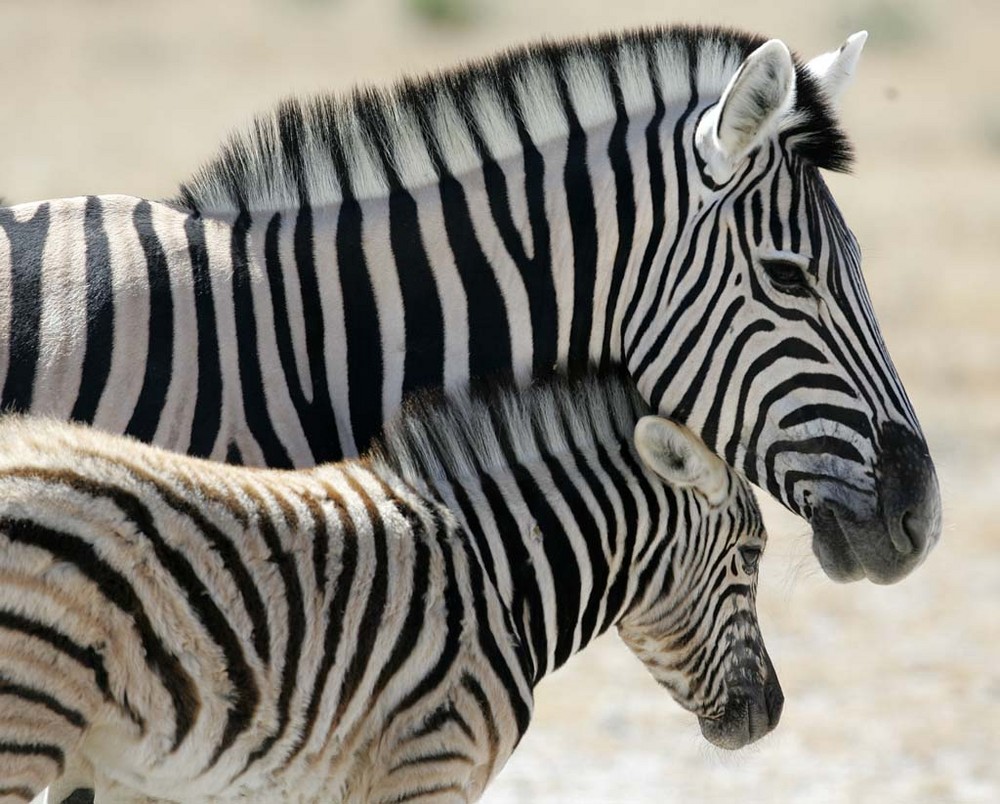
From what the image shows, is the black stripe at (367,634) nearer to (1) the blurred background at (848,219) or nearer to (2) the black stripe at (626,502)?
(2) the black stripe at (626,502)

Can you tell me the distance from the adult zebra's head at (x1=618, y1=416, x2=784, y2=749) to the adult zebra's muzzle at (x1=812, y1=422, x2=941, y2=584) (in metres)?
0.31

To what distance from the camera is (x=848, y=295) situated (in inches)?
191

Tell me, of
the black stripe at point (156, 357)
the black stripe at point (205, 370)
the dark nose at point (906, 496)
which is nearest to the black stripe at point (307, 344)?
the black stripe at point (205, 370)

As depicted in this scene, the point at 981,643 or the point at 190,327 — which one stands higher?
the point at 190,327

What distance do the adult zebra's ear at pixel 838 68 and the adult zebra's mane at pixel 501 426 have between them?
3.95 ft

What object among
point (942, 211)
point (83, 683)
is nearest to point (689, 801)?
point (83, 683)

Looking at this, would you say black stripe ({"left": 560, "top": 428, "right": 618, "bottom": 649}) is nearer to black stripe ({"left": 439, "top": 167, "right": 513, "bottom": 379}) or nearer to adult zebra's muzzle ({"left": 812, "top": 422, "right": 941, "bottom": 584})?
black stripe ({"left": 439, "top": 167, "right": 513, "bottom": 379})

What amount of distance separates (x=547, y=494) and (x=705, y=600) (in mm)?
654

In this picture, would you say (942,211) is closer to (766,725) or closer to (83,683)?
(766,725)

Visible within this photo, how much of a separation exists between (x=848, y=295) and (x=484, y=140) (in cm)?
135

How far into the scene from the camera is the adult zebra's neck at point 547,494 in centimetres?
455

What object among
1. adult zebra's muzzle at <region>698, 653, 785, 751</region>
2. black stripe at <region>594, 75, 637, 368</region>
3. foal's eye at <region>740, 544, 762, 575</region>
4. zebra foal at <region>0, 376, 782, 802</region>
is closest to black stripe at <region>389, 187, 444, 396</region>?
zebra foal at <region>0, 376, 782, 802</region>

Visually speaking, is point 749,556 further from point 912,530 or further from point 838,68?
point 838,68

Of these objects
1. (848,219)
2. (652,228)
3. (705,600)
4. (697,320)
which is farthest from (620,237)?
(848,219)
